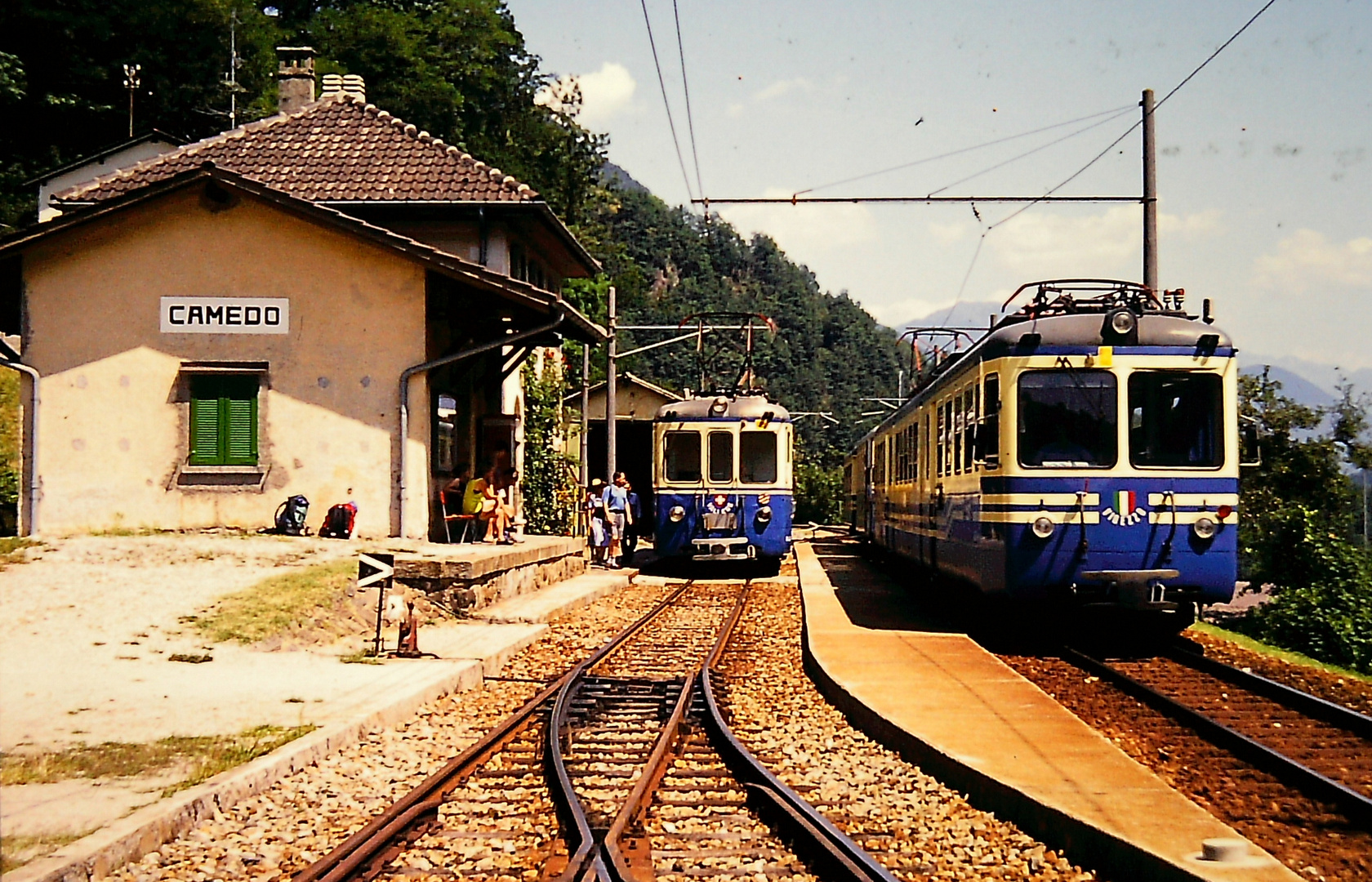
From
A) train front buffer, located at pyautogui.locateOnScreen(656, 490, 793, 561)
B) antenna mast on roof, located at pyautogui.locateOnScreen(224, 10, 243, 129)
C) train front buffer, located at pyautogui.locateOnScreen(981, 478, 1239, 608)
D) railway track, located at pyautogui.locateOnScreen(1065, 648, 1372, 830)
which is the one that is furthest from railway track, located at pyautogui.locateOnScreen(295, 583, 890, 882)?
antenna mast on roof, located at pyautogui.locateOnScreen(224, 10, 243, 129)

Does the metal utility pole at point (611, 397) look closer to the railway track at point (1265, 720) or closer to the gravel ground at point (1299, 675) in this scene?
the gravel ground at point (1299, 675)

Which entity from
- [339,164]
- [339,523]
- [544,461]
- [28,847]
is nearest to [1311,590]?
[544,461]

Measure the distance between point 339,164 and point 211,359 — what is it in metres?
7.12

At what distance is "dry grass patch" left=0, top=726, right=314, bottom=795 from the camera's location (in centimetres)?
683

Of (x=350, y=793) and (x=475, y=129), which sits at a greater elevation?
(x=475, y=129)

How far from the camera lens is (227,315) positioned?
1859cm

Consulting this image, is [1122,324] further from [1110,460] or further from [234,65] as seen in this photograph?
[234,65]

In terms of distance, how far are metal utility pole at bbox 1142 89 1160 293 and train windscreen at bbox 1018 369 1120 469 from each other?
580 centimetres

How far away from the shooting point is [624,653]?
43.8 ft

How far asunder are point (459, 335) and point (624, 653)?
8868 millimetres

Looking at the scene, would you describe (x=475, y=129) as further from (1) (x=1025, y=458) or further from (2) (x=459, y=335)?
(1) (x=1025, y=458)

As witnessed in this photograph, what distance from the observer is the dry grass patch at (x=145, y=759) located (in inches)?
269

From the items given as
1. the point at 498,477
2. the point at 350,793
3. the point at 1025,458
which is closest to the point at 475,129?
the point at 498,477

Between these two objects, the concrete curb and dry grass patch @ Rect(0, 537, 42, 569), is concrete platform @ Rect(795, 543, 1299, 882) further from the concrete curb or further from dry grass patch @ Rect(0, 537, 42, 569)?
dry grass patch @ Rect(0, 537, 42, 569)
